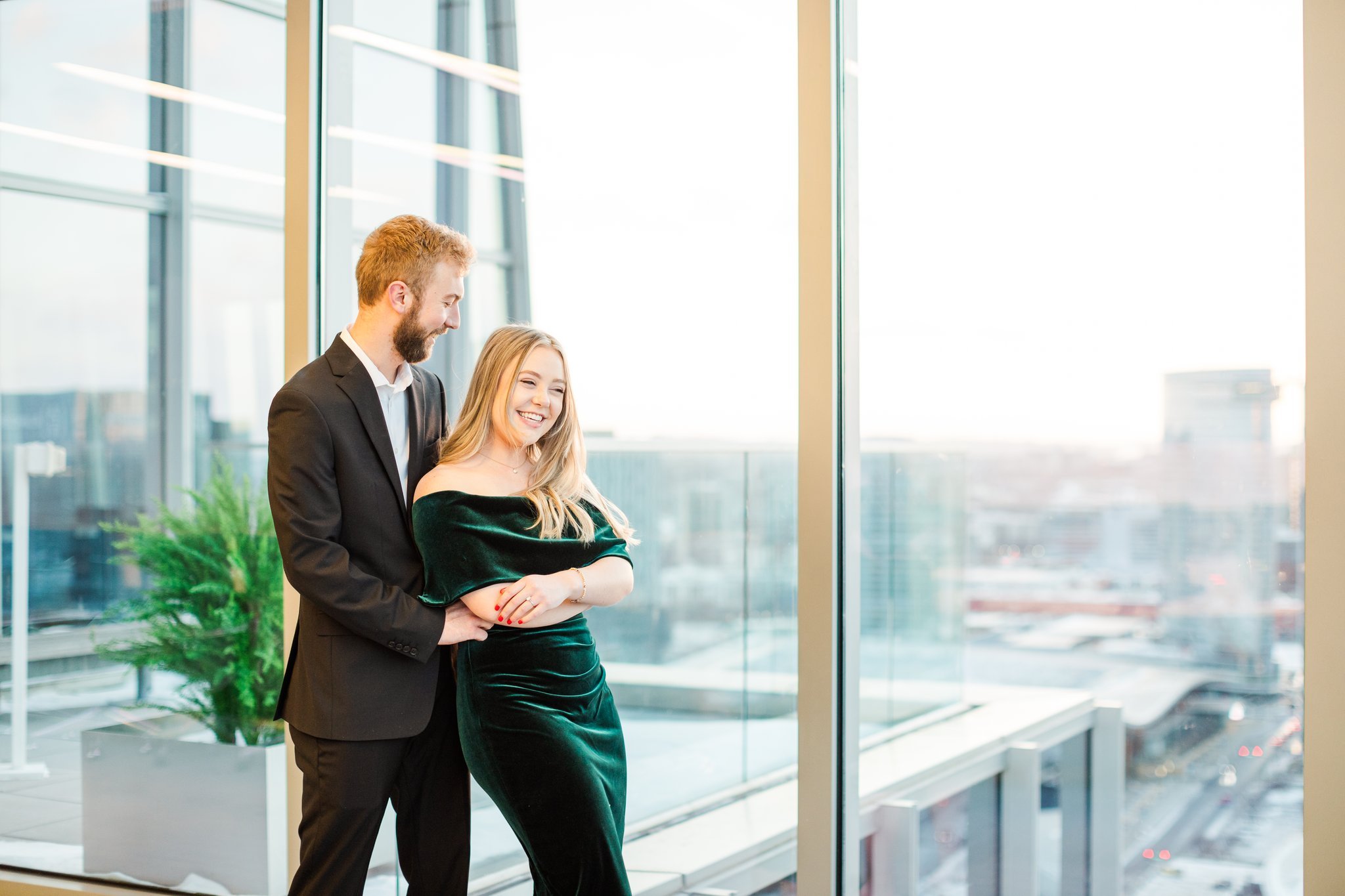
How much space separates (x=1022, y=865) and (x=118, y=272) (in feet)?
10.0

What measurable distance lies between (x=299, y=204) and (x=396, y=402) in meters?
0.96

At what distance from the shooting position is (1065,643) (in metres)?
2.28

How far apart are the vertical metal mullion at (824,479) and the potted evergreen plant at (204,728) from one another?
4.97 feet

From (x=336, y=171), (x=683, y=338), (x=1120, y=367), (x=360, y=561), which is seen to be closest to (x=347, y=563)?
(x=360, y=561)

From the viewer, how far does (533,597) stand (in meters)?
2.06

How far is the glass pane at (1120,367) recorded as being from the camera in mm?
2076

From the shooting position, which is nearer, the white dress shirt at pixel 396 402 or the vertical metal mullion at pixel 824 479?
the white dress shirt at pixel 396 402

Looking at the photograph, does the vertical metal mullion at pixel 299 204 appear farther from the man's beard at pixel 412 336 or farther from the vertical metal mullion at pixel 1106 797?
the vertical metal mullion at pixel 1106 797

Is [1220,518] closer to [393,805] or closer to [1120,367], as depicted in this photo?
[1120,367]

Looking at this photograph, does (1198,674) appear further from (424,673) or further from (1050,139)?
(424,673)

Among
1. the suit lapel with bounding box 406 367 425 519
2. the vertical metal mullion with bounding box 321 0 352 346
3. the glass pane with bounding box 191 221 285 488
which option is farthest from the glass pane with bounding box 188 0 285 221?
the suit lapel with bounding box 406 367 425 519

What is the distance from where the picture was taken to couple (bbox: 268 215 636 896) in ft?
6.77

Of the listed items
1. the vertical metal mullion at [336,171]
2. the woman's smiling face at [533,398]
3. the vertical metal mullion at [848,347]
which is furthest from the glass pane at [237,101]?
→ the vertical metal mullion at [848,347]

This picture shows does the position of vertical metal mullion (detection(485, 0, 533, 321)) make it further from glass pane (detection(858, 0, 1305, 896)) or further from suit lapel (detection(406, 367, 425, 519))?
glass pane (detection(858, 0, 1305, 896))
